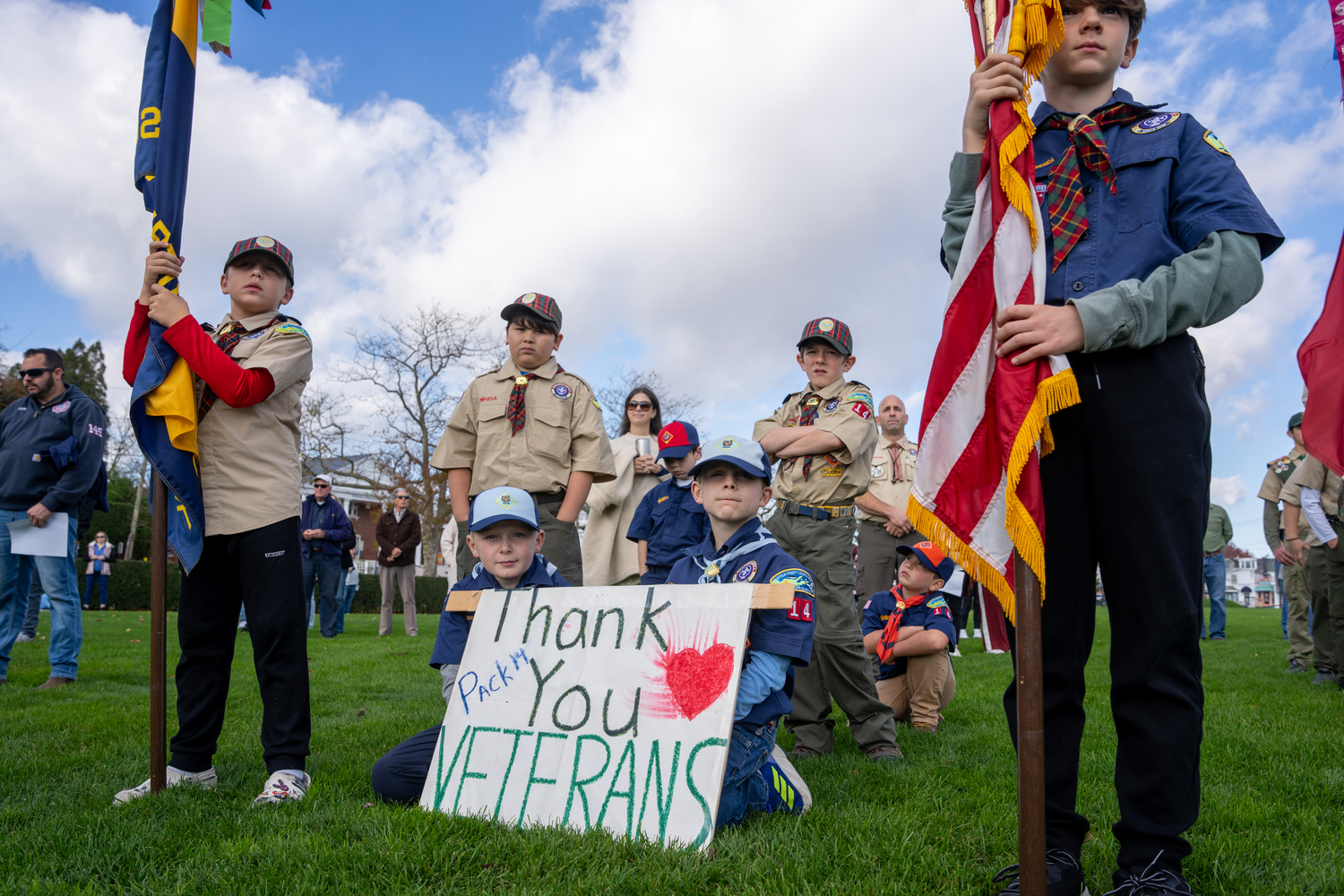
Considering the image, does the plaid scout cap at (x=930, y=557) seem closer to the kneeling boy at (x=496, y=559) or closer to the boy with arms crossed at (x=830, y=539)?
the boy with arms crossed at (x=830, y=539)

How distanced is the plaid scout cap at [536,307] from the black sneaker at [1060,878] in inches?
143

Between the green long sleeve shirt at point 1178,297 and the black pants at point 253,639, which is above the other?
the green long sleeve shirt at point 1178,297

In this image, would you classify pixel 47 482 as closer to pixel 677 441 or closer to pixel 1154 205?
pixel 677 441

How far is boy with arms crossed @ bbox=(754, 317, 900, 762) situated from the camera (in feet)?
15.4

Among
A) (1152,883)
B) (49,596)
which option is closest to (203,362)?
(1152,883)

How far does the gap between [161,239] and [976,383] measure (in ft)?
10.5

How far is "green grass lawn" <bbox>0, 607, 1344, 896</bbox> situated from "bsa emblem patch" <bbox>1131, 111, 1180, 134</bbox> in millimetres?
2071

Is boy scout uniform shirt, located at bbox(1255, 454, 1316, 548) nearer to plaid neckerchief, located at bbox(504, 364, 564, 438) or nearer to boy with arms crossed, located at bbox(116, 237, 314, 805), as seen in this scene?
plaid neckerchief, located at bbox(504, 364, 564, 438)

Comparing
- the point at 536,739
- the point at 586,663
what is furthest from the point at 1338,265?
the point at 536,739

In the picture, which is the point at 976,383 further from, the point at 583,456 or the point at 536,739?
the point at 583,456

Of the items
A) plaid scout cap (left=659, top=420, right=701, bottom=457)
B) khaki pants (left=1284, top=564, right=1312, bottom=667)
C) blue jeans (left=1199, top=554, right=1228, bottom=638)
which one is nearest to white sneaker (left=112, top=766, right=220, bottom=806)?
plaid scout cap (left=659, top=420, right=701, bottom=457)

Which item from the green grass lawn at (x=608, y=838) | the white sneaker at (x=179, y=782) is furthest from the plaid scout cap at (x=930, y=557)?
the white sneaker at (x=179, y=782)

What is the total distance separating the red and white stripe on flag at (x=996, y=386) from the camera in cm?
224

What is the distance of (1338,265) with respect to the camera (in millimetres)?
2533
